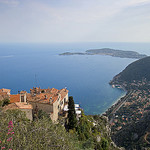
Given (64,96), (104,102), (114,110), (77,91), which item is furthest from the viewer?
(77,91)

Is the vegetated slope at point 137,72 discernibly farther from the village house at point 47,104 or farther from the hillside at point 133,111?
the village house at point 47,104

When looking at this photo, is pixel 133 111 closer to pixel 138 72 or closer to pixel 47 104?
pixel 47 104

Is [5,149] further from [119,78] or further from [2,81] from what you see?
[119,78]

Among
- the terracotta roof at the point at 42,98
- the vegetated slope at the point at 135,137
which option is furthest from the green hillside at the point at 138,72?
the terracotta roof at the point at 42,98

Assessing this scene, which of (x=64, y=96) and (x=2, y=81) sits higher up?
(x=64, y=96)

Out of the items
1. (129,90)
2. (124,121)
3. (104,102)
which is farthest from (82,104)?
(129,90)
